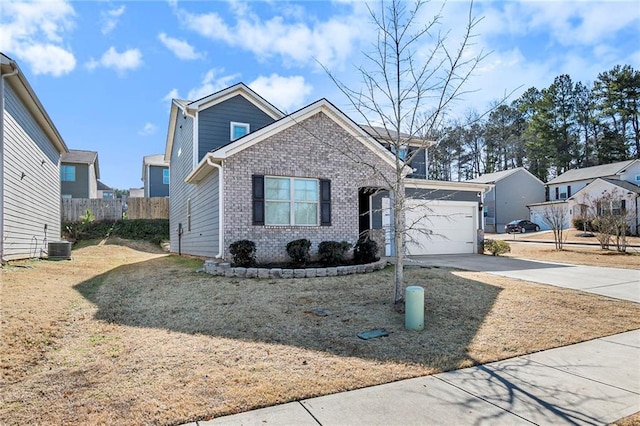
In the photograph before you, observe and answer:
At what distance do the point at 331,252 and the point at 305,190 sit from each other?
210 centimetres

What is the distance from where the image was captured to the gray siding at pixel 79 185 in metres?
29.2

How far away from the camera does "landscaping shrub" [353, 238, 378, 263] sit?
11633mm

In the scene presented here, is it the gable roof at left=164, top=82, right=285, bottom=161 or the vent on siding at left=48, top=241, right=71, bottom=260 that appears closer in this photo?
the vent on siding at left=48, top=241, right=71, bottom=260

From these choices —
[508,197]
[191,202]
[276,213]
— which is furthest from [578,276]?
[508,197]

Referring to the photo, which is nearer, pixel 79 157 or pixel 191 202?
pixel 191 202

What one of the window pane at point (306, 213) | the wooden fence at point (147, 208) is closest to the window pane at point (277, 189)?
the window pane at point (306, 213)

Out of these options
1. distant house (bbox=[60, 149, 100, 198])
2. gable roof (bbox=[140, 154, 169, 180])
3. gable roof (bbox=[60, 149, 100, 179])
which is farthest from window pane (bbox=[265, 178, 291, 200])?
distant house (bbox=[60, 149, 100, 198])

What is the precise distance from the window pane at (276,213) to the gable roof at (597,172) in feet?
117

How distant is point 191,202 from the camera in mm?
15469

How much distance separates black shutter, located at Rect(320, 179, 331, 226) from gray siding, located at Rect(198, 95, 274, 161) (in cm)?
484

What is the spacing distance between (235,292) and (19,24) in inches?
346

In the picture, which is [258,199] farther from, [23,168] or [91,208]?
[91,208]

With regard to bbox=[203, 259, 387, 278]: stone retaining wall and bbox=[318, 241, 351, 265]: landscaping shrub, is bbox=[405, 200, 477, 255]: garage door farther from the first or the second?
bbox=[203, 259, 387, 278]: stone retaining wall

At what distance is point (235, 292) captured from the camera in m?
7.62
